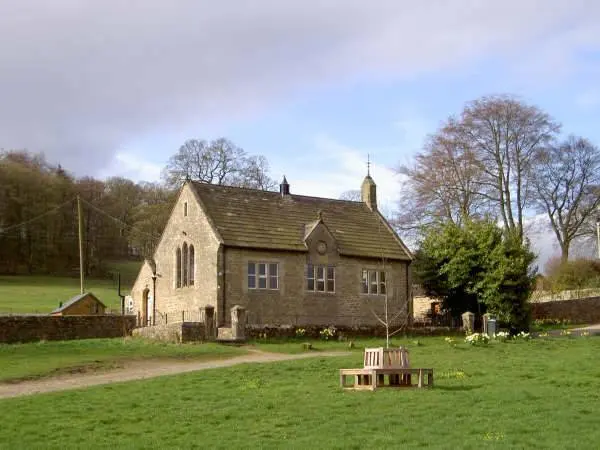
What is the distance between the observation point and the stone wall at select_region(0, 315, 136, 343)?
3478 cm

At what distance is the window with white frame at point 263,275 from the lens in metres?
39.1

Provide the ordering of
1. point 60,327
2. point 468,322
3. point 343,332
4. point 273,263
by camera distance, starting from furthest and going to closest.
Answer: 1. point 468,322
2. point 273,263
3. point 343,332
4. point 60,327

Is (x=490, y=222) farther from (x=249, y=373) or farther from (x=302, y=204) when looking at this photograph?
(x=249, y=373)

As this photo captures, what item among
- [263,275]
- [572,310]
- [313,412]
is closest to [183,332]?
[263,275]

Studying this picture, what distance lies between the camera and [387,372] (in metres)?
19.2

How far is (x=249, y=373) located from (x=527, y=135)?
116ft

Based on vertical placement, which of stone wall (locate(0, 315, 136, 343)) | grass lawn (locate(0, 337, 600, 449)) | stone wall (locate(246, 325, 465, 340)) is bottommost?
grass lawn (locate(0, 337, 600, 449))

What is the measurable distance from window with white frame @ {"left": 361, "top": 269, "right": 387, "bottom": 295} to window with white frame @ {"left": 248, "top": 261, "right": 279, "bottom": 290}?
18.4 ft

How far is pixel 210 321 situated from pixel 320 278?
319 inches

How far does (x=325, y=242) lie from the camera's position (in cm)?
4172

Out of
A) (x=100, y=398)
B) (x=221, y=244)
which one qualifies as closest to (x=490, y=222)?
(x=221, y=244)

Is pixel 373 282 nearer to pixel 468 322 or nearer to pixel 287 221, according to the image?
pixel 468 322

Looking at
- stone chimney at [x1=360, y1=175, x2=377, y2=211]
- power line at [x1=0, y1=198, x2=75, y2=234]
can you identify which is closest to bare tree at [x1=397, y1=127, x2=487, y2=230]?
stone chimney at [x1=360, y1=175, x2=377, y2=211]

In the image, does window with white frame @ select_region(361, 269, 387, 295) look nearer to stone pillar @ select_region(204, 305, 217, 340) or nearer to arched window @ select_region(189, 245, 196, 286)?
arched window @ select_region(189, 245, 196, 286)
